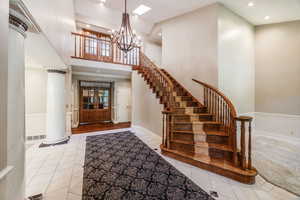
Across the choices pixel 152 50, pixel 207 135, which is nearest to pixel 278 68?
pixel 207 135

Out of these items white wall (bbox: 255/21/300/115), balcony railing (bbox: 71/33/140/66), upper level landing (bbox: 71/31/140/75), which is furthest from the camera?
balcony railing (bbox: 71/33/140/66)

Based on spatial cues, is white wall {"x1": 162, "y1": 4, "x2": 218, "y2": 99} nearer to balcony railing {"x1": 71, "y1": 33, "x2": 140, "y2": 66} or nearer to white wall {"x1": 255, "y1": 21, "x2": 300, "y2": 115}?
balcony railing {"x1": 71, "y1": 33, "x2": 140, "y2": 66}

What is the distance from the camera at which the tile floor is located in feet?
6.06

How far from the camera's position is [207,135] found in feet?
9.44

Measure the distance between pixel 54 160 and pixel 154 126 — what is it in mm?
2918

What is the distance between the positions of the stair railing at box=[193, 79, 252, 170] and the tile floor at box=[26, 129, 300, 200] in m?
0.39

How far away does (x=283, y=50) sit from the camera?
14.2 feet

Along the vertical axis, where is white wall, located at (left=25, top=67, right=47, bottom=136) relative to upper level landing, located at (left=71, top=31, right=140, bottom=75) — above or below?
below

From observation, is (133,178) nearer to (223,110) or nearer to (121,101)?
(223,110)

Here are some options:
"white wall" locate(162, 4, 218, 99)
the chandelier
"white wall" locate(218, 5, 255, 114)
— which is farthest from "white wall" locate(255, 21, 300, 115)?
the chandelier

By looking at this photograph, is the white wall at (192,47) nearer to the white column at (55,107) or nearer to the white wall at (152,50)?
the white wall at (152,50)

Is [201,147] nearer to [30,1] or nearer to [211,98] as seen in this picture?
[211,98]

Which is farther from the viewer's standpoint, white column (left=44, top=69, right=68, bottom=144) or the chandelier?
white column (left=44, top=69, right=68, bottom=144)

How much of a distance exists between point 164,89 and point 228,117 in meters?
1.78
